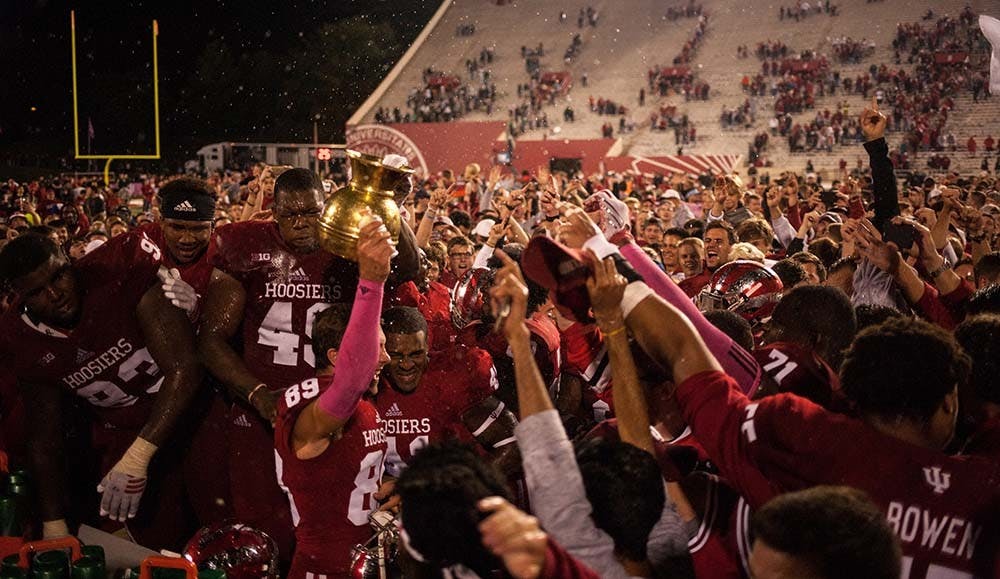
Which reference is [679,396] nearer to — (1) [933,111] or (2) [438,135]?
(2) [438,135]

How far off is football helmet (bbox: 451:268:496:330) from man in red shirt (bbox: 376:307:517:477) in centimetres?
73

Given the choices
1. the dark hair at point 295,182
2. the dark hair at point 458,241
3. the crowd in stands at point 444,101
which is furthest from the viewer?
the crowd in stands at point 444,101

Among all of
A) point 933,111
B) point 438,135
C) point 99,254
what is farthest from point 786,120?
point 99,254

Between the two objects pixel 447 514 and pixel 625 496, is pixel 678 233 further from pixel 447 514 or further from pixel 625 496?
pixel 447 514

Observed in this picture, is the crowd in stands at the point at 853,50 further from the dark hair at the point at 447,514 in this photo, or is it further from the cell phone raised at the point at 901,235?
the dark hair at the point at 447,514

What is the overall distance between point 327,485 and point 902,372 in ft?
5.58

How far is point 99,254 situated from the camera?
402cm

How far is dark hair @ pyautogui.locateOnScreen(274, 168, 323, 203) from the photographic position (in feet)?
12.9

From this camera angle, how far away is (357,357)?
9.29 ft

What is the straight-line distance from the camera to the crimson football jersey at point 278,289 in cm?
405

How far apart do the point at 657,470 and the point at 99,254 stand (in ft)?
9.03

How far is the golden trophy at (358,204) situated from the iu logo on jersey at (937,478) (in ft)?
6.39

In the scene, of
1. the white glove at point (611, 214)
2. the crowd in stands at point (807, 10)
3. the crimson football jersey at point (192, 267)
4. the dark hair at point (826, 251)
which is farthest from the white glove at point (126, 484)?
the crowd in stands at point (807, 10)

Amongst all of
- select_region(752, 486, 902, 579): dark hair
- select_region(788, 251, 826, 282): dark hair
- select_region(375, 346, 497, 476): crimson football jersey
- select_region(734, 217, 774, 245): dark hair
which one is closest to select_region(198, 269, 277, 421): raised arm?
select_region(375, 346, 497, 476): crimson football jersey
